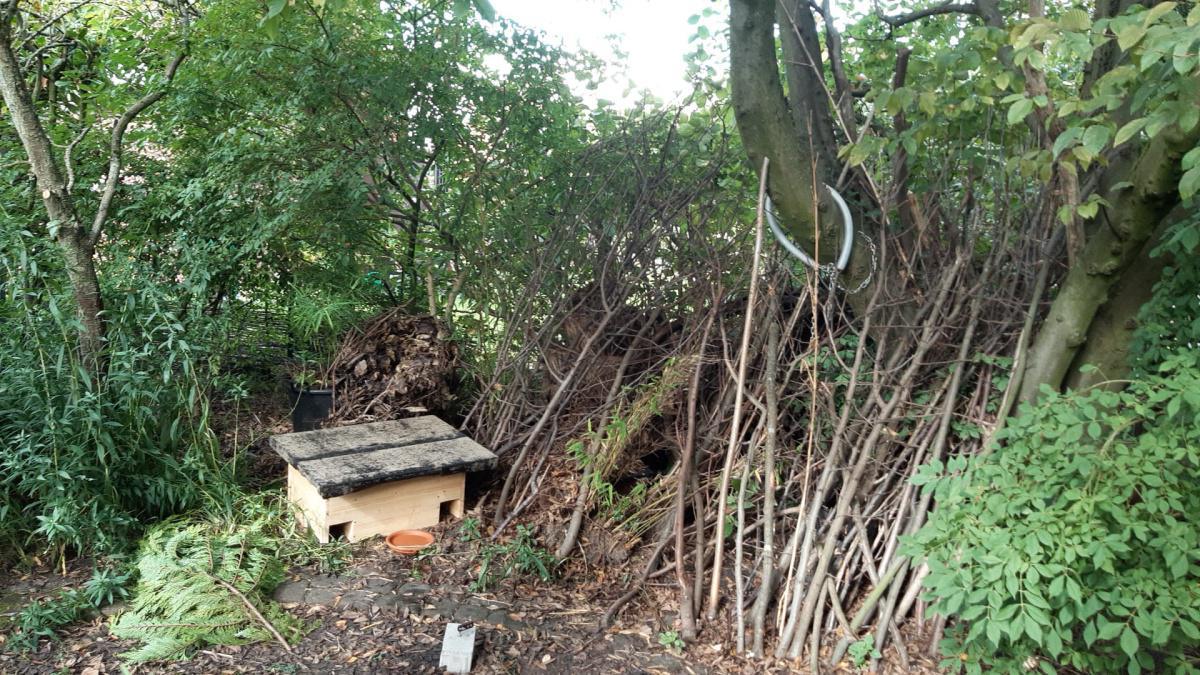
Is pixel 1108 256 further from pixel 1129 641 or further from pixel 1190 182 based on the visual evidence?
pixel 1129 641

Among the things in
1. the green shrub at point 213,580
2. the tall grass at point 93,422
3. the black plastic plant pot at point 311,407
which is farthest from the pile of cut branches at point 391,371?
the green shrub at point 213,580

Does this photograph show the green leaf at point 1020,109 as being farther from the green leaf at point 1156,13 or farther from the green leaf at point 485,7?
the green leaf at point 485,7

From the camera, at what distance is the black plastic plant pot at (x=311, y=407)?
4789 millimetres

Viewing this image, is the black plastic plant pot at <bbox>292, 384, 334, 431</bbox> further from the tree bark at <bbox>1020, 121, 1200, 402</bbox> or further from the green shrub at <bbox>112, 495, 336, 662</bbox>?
the tree bark at <bbox>1020, 121, 1200, 402</bbox>

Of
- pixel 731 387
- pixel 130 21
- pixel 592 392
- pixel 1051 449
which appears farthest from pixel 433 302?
pixel 1051 449

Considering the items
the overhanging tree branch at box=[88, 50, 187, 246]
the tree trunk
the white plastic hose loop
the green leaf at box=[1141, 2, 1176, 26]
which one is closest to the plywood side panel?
the tree trunk

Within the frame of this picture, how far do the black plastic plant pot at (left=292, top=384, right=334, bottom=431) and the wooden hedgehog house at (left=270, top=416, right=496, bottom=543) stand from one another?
1.57ft

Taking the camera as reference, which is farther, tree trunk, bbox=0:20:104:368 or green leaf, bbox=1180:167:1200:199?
tree trunk, bbox=0:20:104:368

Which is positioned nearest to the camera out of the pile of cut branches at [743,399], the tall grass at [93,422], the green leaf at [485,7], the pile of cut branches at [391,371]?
the green leaf at [485,7]

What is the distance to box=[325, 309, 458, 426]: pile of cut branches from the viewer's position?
4.76 m

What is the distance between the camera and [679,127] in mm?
4578

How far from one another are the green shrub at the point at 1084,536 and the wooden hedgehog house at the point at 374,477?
7.93 ft

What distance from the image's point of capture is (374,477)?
12.3 feet

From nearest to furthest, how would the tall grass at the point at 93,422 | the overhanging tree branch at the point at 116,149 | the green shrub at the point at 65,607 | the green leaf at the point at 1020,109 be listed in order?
the green leaf at the point at 1020,109 → the green shrub at the point at 65,607 → the tall grass at the point at 93,422 → the overhanging tree branch at the point at 116,149
